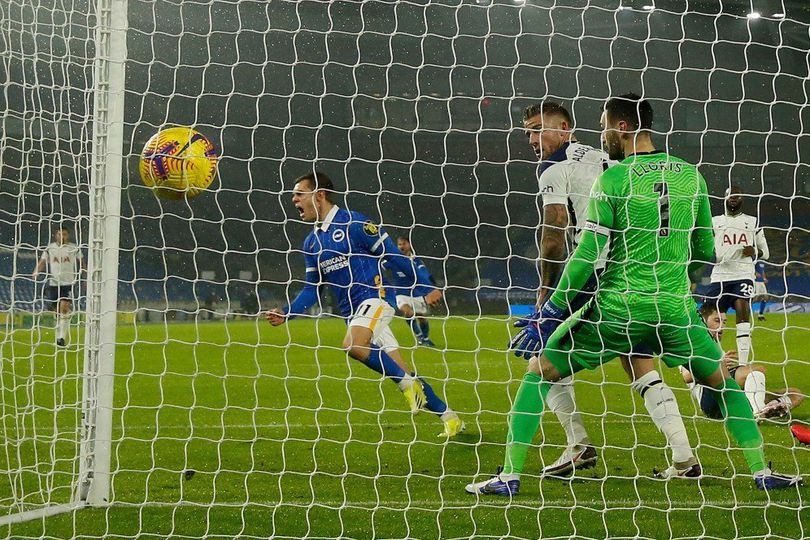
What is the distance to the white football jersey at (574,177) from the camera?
14.9ft

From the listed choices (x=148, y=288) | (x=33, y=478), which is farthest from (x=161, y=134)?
(x=148, y=288)

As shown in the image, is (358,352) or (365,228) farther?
(365,228)

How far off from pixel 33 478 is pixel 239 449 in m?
1.34

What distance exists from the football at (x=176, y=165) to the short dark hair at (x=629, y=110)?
2.06 meters

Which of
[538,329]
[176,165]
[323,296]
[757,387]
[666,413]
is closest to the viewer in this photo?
[538,329]

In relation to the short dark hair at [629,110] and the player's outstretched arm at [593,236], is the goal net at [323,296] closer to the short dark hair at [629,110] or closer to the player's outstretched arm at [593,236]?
the short dark hair at [629,110]

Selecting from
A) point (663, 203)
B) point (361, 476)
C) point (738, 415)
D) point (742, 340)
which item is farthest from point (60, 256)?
point (742, 340)

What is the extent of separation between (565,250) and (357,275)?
1837 mm

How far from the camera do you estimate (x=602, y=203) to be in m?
3.85

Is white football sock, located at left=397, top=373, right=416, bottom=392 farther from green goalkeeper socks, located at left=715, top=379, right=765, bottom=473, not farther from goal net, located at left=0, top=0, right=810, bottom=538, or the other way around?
green goalkeeper socks, located at left=715, top=379, right=765, bottom=473

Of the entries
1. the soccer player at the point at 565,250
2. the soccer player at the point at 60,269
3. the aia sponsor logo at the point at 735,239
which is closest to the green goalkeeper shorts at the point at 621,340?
the soccer player at the point at 565,250

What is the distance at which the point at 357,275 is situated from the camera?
6.09 metres

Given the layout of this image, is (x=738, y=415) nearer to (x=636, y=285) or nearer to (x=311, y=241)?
(x=636, y=285)

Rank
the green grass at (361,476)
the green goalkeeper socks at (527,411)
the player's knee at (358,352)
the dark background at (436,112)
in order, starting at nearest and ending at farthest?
1. the green grass at (361,476)
2. the green goalkeeper socks at (527,411)
3. the player's knee at (358,352)
4. the dark background at (436,112)
